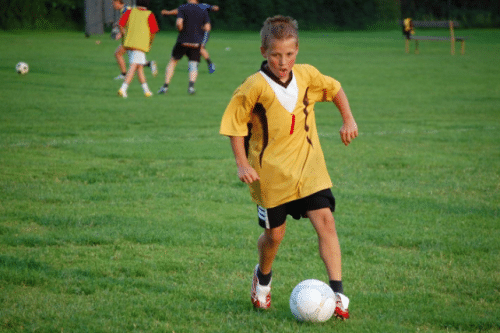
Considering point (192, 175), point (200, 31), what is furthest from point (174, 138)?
point (200, 31)

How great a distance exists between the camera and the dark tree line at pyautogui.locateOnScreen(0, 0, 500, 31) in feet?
128

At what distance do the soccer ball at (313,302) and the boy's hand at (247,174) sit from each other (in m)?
0.64

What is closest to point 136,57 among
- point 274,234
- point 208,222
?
point 208,222

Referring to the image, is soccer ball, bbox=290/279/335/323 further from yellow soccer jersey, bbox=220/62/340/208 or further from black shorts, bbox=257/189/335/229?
yellow soccer jersey, bbox=220/62/340/208

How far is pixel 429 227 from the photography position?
18.6ft

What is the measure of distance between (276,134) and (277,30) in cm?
55

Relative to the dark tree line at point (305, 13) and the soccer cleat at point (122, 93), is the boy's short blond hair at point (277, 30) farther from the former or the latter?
the dark tree line at point (305, 13)

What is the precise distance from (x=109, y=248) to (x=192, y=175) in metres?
2.53

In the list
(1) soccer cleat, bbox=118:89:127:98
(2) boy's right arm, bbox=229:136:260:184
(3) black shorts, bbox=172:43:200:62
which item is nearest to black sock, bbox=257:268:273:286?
(2) boy's right arm, bbox=229:136:260:184

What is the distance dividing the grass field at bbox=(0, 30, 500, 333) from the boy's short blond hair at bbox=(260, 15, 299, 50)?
1492mm

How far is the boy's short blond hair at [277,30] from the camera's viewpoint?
3.65m

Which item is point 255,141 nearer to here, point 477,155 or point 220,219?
point 220,219

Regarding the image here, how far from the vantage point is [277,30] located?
3.66 meters

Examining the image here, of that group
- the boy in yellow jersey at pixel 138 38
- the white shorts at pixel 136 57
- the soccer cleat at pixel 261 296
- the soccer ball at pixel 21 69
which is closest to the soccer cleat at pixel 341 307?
the soccer cleat at pixel 261 296
